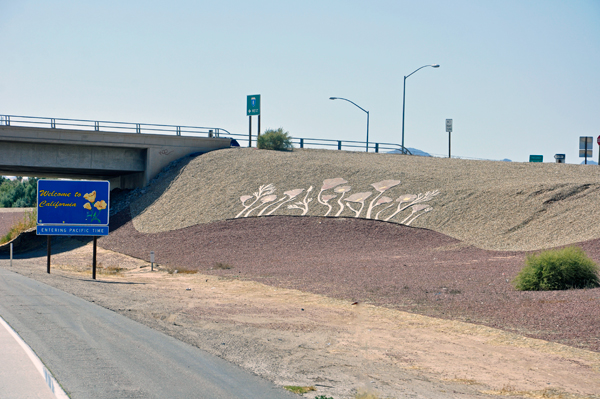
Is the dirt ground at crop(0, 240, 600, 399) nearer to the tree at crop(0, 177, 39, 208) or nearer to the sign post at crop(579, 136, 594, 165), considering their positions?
the sign post at crop(579, 136, 594, 165)

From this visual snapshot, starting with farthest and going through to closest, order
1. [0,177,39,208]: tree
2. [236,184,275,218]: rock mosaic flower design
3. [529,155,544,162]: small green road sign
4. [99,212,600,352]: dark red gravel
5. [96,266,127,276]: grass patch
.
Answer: [0,177,39,208]: tree, [529,155,544,162]: small green road sign, [236,184,275,218]: rock mosaic flower design, [96,266,127,276]: grass patch, [99,212,600,352]: dark red gravel

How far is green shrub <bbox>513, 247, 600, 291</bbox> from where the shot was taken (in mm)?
17141

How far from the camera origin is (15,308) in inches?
533

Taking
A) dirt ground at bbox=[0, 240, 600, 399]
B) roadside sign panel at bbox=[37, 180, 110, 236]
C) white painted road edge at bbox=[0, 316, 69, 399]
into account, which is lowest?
dirt ground at bbox=[0, 240, 600, 399]

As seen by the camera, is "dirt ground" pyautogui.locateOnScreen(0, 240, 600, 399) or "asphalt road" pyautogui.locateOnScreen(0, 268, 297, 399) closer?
"asphalt road" pyautogui.locateOnScreen(0, 268, 297, 399)

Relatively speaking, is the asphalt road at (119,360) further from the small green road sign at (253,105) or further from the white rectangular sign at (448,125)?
the white rectangular sign at (448,125)

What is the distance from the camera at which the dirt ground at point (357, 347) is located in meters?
8.59

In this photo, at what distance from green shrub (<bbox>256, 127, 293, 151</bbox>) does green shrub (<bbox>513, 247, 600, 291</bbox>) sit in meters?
40.7

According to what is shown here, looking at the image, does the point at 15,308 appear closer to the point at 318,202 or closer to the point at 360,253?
the point at 360,253

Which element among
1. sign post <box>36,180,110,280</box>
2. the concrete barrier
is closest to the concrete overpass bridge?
the concrete barrier

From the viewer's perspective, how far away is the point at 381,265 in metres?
25.1

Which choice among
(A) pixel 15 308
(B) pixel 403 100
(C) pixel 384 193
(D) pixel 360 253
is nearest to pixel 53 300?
(A) pixel 15 308

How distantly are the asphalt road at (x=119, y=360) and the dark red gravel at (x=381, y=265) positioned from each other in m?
7.21

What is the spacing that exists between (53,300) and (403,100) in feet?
149
